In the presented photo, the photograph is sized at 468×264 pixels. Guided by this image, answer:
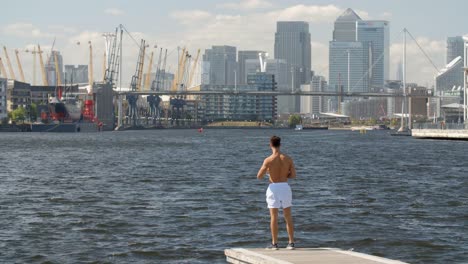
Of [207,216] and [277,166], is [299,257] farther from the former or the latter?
[207,216]

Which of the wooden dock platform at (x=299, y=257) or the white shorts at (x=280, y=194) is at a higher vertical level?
the white shorts at (x=280, y=194)

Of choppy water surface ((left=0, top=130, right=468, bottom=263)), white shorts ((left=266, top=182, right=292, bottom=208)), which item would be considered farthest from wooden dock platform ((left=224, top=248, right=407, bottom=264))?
choppy water surface ((left=0, top=130, right=468, bottom=263))

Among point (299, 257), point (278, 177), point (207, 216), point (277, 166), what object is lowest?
point (207, 216)

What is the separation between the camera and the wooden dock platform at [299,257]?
65.0 ft

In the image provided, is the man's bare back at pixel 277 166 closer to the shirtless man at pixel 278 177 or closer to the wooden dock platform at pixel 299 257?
the shirtless man at pixel 278 177

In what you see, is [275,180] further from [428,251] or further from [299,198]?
[299,198]

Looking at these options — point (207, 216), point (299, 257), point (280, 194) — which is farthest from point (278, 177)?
point (207, 216)

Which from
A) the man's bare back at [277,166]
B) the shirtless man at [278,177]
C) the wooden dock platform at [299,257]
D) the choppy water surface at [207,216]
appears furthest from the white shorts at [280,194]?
the choppy water surface at [207,216]

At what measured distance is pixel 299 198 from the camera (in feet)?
Result: 135

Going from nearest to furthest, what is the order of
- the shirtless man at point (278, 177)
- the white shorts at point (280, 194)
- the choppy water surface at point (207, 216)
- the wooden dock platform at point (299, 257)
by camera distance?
the wooden dock platform at point (299, 257) < the shirtless man at point (278, 177) < the white shorts at point (280, 194) < the choppy water surface at point (207, 216)

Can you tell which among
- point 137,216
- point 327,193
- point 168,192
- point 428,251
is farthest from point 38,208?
point 428,251

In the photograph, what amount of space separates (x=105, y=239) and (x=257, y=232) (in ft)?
13.8

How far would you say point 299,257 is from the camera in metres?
20.4

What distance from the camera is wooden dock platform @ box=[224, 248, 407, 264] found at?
19.8 meters
